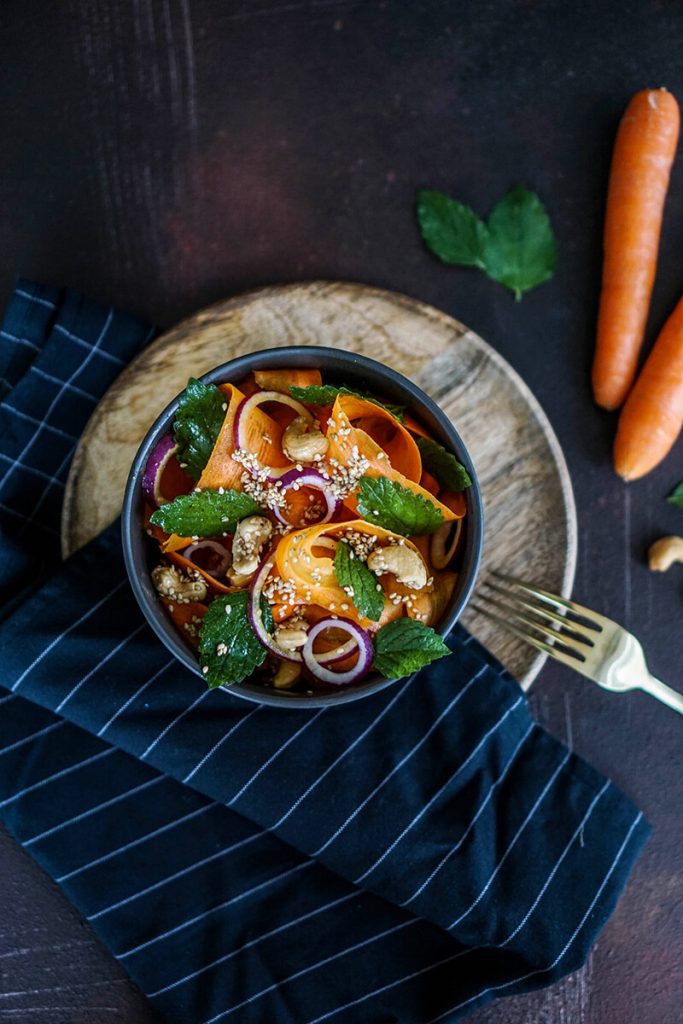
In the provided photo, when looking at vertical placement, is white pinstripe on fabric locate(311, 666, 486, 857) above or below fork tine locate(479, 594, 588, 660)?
below

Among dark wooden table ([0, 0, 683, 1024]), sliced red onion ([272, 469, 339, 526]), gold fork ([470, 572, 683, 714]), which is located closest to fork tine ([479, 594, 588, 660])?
gold fork ([470, 572, 683, 714])

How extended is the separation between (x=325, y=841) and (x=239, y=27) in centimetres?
185

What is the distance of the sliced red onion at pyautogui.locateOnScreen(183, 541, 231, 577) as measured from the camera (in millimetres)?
1580

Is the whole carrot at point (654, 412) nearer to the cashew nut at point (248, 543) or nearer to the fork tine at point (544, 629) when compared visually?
the fork tine at point (544, 629)

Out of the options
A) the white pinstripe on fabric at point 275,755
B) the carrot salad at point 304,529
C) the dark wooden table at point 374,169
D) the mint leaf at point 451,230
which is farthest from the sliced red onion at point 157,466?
the mint leaf at point 451,230

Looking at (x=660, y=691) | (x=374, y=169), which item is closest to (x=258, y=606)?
(x=660, y=691)

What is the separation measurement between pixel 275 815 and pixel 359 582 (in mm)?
570

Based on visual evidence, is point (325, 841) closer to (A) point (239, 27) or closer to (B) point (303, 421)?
(B) point (303, 421)

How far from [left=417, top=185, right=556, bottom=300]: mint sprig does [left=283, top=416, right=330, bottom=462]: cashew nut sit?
2.36 ft

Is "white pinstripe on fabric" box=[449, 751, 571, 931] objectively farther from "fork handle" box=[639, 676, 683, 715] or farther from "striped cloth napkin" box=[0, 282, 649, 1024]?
"fork handle" box=[639, 676, 683, 715]

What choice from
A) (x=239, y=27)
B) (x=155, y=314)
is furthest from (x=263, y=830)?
(x=239, y=27)

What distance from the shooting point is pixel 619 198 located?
6.63 feet

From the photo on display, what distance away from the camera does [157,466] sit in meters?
1.53

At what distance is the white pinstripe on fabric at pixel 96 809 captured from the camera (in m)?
1.78
